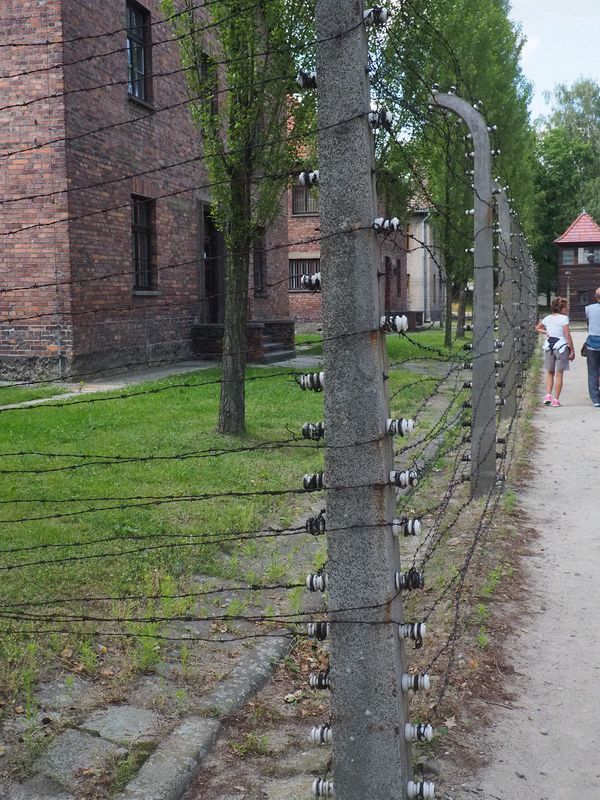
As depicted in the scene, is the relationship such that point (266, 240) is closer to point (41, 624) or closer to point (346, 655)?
point (41, 624)

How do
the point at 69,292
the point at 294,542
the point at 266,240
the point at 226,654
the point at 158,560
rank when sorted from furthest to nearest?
1. the point at 266,240
2. the point at 69,292
3. the point at 294,542
4. the point at 158,560
5. the point at 226,654

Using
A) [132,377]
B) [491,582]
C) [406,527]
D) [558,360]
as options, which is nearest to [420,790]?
[406,527]

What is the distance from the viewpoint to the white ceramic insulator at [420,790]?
2.93m

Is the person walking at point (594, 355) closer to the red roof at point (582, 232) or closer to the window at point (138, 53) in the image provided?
the window at point (138, 53)

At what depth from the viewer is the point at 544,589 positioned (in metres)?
5.64

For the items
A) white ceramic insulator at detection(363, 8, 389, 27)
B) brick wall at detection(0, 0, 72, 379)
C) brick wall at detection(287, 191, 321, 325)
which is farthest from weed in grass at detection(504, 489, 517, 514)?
brick wall at detection(287, 191, 321, 325)

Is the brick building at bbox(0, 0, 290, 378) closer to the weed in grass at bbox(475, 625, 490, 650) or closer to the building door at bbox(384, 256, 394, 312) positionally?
the weed in grass at bbox(475, 625, 490, 650)

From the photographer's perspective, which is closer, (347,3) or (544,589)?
(347,3)

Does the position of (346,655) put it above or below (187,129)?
below

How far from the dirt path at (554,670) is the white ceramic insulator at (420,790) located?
374 millimetres

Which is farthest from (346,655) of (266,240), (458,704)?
(266,240)

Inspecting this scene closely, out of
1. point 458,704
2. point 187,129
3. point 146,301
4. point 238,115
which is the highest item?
point 187,129

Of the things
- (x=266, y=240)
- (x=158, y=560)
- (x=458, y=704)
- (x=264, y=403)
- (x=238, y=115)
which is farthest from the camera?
(x=266, y=240)

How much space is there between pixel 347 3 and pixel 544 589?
3.84 metres
